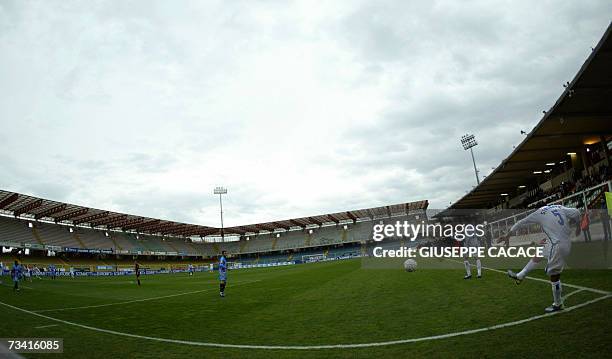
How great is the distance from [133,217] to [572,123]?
2765 inches

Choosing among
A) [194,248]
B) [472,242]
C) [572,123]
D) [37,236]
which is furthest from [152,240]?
[572,123]

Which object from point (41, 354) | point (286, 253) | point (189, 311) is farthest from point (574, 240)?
point (286, 253)

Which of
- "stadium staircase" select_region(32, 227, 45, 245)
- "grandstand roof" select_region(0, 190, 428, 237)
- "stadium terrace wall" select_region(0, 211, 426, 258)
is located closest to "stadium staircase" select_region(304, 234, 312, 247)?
"stadium terrace wall" select_region(0, 211, 426, 258)

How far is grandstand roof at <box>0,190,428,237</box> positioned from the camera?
5457cm

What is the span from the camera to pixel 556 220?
7.09 meters

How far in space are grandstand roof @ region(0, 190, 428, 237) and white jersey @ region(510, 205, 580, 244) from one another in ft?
203

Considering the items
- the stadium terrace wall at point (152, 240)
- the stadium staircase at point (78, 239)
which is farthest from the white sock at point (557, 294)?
the stadium staircase at point (78, 239)

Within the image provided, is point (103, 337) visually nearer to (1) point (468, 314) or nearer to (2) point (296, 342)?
(2) point (296, 342)

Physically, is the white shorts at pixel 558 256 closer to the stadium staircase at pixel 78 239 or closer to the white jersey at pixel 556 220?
the white jersey at pixel 556 220

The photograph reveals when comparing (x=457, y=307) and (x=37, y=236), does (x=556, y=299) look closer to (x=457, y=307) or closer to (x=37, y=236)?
(x=457, y=307)

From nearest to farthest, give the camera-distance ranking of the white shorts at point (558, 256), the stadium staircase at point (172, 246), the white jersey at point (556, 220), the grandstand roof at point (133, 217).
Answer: the white shorts at point (558, 256) → the white jersey at point (556, 220) → the grandstand roof at point (133, 217) → the stadium staircase at point (172, 246)

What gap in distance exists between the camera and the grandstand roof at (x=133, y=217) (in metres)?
54.6

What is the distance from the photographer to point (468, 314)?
705 centimetres

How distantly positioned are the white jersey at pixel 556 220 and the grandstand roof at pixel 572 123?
26.7 feet
